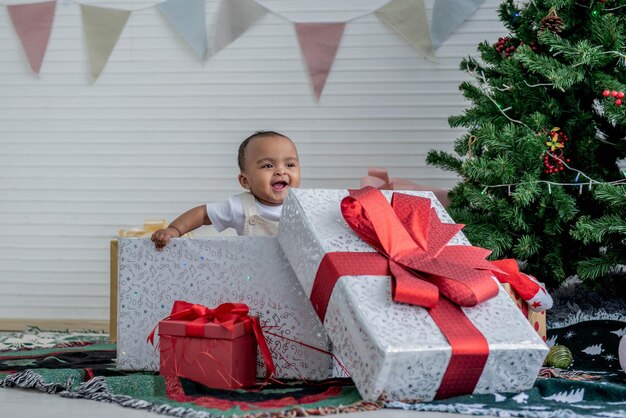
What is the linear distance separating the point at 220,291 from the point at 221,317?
153 mm

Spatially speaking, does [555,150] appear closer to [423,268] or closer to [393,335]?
[423,268]

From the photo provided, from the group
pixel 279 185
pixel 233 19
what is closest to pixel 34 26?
pixel 233 19

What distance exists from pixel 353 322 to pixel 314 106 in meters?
1.88

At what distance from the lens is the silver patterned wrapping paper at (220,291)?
1.77 metres

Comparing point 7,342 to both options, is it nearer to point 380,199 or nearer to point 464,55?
point 380,199

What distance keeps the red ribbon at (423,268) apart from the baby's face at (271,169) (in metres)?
0.56

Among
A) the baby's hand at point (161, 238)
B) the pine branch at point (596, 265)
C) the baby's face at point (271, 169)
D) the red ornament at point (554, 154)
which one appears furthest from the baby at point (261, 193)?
the pine branch at point (596, 265)

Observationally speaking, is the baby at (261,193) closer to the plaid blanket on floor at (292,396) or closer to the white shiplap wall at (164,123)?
the plaid blanket on floor at (292,396)

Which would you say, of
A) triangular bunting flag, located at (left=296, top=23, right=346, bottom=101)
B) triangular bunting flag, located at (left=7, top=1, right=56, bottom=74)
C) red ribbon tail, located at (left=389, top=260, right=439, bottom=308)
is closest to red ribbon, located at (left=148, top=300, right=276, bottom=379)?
red ribbon tail, located at (left=389, top=260, right=439, bottom=308)

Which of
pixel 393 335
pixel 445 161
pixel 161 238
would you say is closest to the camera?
pixel 393 335

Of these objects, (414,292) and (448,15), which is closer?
(414,292)

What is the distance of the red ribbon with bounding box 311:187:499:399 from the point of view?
1487 millimetres

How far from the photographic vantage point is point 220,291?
181cm

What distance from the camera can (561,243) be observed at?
233cm
